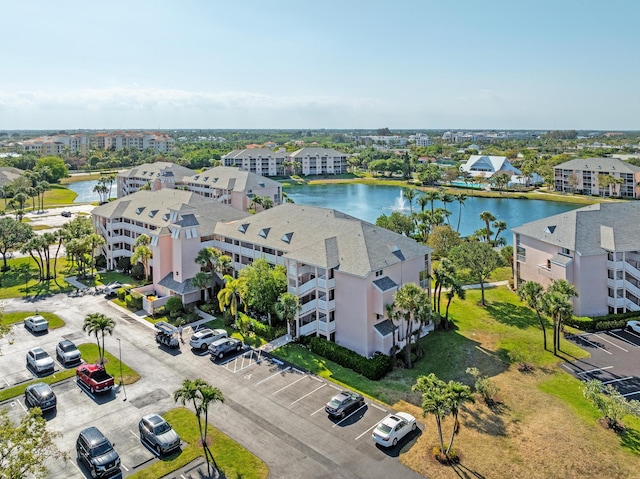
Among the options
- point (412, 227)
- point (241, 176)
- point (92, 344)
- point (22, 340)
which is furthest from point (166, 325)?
point (241, 176)

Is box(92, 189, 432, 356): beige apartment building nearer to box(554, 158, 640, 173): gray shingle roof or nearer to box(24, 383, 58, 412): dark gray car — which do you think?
box(24, 383, 58, 412): dark gray car

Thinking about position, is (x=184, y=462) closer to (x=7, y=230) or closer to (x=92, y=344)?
(x=92, y=344)

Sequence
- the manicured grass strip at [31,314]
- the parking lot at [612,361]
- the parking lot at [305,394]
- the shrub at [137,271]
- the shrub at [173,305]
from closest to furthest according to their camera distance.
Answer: the parking lot at [305,394] < the parking lot at [612,361] < the manicured grass strip at [31,314] < the shrub at [173,305] < the shrub at [137,271]

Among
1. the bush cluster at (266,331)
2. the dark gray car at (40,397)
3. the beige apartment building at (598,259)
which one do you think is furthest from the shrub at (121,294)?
the beige apartment building at (598,259)

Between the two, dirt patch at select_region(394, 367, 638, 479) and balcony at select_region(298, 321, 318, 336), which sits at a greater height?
balcony at select_region(298, 321, 318, 336)

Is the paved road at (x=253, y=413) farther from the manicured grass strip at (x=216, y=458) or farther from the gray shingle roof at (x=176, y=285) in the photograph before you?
the gray shingle roof at (x=176, y=285)

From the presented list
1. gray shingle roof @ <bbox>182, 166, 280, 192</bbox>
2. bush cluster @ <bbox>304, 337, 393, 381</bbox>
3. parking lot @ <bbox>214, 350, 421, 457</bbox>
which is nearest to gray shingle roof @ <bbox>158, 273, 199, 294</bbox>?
parking lot @ <bbox>214, 350, 421, 457</bbox>
